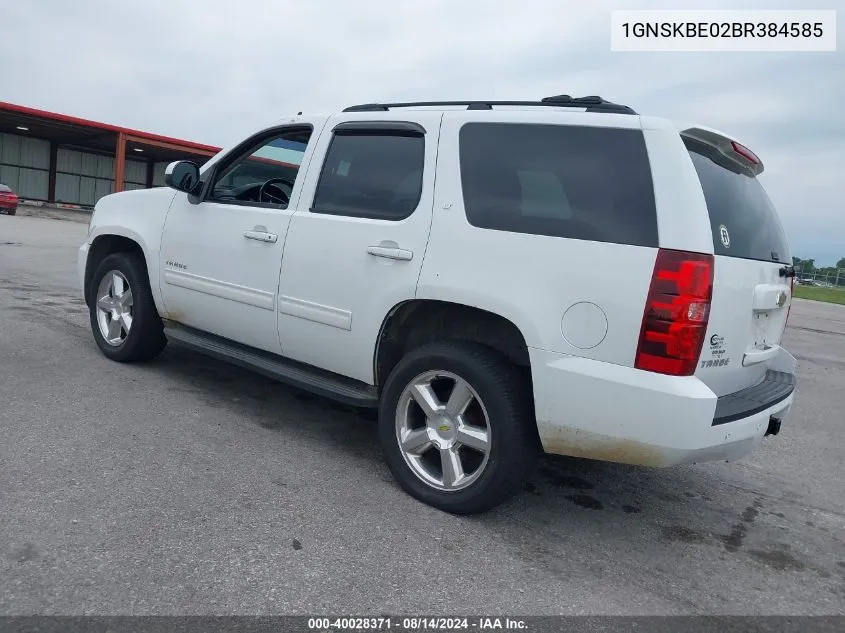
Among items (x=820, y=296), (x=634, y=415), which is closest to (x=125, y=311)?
(x=634, y=415)

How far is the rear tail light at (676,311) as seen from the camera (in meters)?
2.66

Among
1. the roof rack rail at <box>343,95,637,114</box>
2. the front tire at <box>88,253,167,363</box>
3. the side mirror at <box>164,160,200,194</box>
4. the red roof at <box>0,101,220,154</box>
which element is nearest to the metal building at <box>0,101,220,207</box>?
the red roof at <box>0,101,220,154</box>

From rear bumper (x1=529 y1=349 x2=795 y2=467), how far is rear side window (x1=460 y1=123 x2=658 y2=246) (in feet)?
1.81

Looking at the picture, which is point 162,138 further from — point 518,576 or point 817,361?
point 518,576

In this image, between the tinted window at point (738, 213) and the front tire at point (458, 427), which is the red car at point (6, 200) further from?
the tinted window at point (738, 213)

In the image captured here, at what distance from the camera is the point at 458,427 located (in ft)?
10.5

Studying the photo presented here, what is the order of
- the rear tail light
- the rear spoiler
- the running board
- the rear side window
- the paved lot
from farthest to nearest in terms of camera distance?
the running board, the rear spoiler, the rear side window, the rear tail light, the paved lot

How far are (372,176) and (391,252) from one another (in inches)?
21.3

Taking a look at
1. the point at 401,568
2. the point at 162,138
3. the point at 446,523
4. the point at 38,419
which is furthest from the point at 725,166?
the point at 162,138

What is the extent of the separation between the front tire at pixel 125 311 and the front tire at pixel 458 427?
7.60 feet

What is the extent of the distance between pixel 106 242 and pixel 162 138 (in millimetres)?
31179

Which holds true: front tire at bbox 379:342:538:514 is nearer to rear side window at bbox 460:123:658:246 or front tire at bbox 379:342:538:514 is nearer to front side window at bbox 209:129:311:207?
rear side window at bbox 460:123:658:246

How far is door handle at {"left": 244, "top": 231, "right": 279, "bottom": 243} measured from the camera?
12.9 feet

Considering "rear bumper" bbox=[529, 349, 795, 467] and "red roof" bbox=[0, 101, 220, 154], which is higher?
"red roof" bbox=[0, 101, 220, 154]
